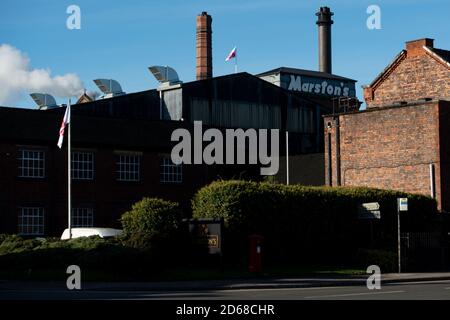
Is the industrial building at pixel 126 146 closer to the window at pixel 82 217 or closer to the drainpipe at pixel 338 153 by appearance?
the window at pixel 82 217

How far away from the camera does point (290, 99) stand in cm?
6906

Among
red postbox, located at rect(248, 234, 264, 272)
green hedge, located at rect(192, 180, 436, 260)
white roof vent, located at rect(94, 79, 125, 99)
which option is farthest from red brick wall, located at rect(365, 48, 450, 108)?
red postbox, located at rect(248, 234, 264, 272)

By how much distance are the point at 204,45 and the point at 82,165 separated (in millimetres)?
26234

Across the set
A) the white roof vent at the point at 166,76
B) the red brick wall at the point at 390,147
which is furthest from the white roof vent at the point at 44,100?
the red brick wall at the point at 390,147

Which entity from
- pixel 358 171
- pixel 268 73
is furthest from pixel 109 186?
pixel 268 73

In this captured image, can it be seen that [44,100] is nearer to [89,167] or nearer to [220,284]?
[89,167]

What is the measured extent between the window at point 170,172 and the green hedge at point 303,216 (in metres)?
17.8

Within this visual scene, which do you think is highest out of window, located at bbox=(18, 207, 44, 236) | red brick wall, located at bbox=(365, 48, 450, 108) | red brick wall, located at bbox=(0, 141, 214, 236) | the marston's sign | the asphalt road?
the marston's sign

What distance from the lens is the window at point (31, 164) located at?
154 ft

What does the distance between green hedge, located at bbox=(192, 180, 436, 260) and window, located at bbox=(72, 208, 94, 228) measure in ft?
50.5

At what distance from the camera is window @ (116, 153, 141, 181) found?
5119cm

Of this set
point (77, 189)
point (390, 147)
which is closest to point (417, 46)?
point (390, 147)

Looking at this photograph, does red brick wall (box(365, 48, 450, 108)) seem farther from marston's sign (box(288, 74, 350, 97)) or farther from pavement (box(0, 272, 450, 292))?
marston's sign (box(288, 74, 350, 97))
